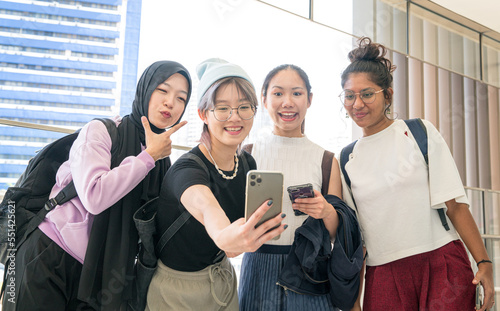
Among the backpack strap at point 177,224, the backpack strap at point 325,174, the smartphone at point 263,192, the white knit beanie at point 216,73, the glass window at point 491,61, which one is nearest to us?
the smartphone at point 263,192

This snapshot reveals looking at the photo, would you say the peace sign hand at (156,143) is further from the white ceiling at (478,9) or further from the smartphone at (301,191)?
the white ceiling at (478,9)

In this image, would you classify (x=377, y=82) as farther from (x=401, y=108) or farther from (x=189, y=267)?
(x=401, y=108)

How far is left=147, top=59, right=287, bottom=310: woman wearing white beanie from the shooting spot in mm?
1490

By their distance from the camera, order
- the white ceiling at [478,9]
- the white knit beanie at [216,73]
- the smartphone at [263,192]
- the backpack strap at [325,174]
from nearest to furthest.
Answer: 1. the smartphone at [263,192]
2. the white knit beanie at [216,73]
3. the backpack strap at [325,174]
4. the white ceiling at [478,9]

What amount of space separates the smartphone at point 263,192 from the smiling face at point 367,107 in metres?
0.95

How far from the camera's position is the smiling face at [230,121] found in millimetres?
1570

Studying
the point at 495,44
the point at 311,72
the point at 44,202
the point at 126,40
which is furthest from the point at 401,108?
the point at 44,202

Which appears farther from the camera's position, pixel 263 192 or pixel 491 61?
pixel 491 61

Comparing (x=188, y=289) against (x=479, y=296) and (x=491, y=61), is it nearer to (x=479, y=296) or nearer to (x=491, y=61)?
(x=479, y=296)

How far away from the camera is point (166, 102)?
69.5 inches

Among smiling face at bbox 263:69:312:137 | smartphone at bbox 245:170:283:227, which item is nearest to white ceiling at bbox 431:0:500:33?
smiling face at bbox 263:69:312:137

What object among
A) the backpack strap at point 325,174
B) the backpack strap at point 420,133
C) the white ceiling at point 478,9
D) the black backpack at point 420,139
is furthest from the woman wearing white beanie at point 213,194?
the white ceiling at point 478,9

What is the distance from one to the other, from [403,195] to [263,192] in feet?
3.18

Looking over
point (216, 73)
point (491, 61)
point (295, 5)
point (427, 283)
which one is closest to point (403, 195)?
point (427, 283)
